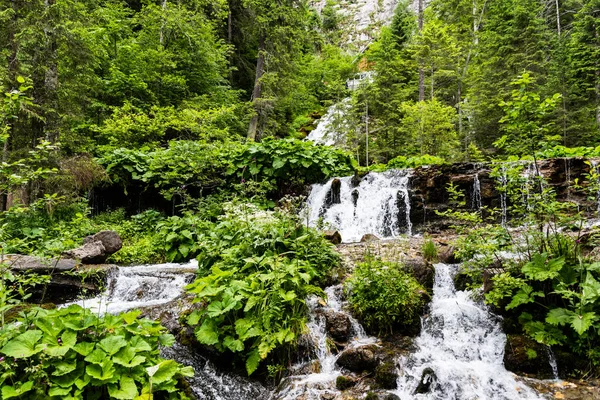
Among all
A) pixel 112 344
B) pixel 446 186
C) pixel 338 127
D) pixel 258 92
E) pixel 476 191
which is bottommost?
pixel 112 344

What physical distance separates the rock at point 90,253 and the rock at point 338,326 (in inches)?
221

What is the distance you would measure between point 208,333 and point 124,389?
132 centimetres

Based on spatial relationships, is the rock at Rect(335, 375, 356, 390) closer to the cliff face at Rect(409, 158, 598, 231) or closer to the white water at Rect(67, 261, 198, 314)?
the white water at Rect(67, 261, 198, 314)

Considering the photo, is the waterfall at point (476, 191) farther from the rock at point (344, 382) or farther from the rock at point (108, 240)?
the rock at point (108, 240)

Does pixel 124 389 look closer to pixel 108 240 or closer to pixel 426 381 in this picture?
pixel 426 381

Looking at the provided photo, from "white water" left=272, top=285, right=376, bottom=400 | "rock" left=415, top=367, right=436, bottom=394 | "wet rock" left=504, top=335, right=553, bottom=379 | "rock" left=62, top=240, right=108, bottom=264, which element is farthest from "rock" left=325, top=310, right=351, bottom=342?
"rock" left=62, top=240, right=108, bottom=264

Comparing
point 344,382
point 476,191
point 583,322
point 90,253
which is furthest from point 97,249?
point 476,191

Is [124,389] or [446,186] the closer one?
[124,389]

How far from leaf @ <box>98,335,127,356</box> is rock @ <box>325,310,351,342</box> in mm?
2613

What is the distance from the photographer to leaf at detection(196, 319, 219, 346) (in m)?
3.98

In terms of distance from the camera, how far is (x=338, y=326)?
457 centimetres

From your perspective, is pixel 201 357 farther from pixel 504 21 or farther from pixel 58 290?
pixel 504 21

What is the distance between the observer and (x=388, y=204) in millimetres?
10469

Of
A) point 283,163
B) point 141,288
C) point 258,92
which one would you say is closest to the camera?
point 141,288
